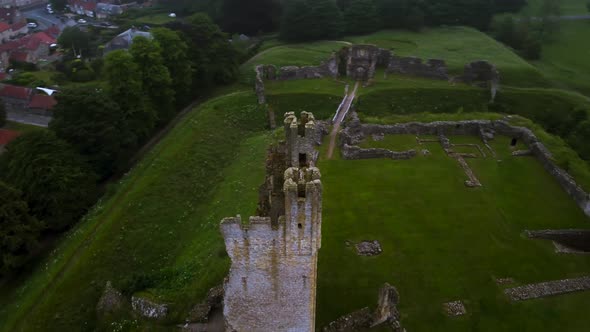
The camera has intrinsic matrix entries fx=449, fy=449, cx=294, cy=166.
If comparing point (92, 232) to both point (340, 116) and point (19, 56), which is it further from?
point (19, 56)

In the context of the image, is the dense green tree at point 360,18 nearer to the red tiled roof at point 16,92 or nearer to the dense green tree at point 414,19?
the dense green tree at point 414,19

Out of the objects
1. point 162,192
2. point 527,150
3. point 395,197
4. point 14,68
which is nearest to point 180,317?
point 162,192

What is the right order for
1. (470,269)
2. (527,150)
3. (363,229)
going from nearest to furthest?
1. (470,269)
2. (363,229)
3. (527,150)

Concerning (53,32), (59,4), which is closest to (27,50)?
(53,32)

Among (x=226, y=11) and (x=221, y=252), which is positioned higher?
(x=226, y=11)

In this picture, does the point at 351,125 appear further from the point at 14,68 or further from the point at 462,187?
the point at 14,68

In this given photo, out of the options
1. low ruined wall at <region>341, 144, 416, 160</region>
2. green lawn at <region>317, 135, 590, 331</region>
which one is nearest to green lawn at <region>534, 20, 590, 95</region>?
green lawn at <region>317, 135, 590, 331</region>

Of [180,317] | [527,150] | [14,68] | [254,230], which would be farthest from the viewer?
[14,68]
